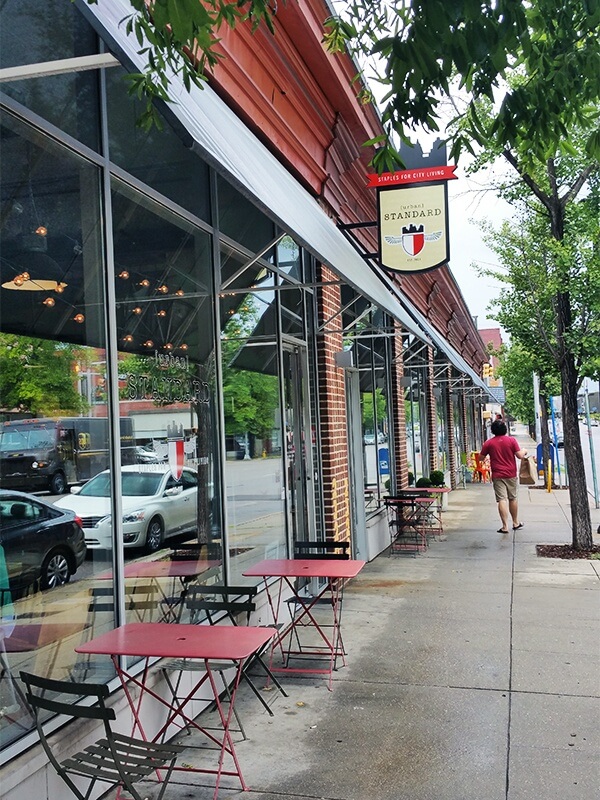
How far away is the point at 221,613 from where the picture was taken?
5.70 metres

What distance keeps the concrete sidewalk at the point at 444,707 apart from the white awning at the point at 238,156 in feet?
9.23

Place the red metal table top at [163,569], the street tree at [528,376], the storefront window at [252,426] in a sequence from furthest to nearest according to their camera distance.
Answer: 1. the street tree at [528,376]
2. the storefront window at [252,426]
3. the red metal table top at [163,569]

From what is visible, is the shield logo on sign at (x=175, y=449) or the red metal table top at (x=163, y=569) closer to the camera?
the red metal table top at (x=163, y=569)

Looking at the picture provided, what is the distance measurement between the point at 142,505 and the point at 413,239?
5007 mm

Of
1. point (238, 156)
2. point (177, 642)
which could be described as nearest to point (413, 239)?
point (238, 156)

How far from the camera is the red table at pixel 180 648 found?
3695 millimetres

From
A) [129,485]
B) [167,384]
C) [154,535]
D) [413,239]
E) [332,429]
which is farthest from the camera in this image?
[413,239]

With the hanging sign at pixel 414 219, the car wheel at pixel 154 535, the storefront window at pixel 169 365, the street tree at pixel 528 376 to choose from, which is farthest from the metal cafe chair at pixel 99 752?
the street tree at pixel 528 376

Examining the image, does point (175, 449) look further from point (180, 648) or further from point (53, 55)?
point (53, 55)

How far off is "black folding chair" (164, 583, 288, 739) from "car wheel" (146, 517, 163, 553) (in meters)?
0.41

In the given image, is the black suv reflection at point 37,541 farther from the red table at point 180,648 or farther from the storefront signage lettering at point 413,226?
the storefront signage lettering at point 413,226

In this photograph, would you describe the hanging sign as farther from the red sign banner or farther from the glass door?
the glass door

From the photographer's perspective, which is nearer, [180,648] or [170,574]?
[180,648]

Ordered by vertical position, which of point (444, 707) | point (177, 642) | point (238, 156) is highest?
point (238, 156)
